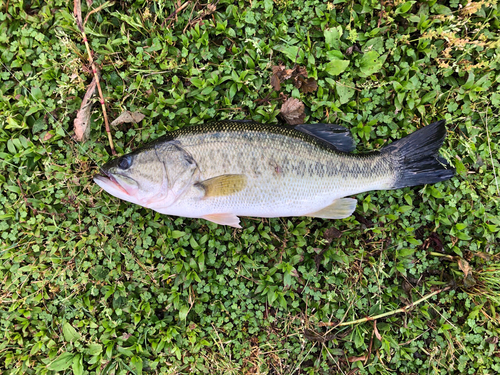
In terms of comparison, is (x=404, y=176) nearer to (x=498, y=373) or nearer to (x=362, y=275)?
(x=362, y=275)

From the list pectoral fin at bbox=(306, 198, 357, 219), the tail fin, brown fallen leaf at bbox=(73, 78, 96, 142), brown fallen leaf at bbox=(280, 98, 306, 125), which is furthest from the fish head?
the tail fin

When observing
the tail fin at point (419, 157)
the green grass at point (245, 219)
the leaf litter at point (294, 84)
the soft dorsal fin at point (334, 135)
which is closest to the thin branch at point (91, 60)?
the green grass at point (245, 219)

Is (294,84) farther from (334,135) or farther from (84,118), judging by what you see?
(84,118)

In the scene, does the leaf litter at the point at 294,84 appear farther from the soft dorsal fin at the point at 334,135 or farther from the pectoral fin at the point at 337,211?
the pectoral fin at the point at 337,211

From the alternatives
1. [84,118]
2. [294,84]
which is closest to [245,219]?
[294,84]

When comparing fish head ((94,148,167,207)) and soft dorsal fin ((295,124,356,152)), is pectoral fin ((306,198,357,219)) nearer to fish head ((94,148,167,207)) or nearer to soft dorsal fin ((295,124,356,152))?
soft dorsal fin ((295,124,356,152))

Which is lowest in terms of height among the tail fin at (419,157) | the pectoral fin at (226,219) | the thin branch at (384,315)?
the thin branch at (384,315)
